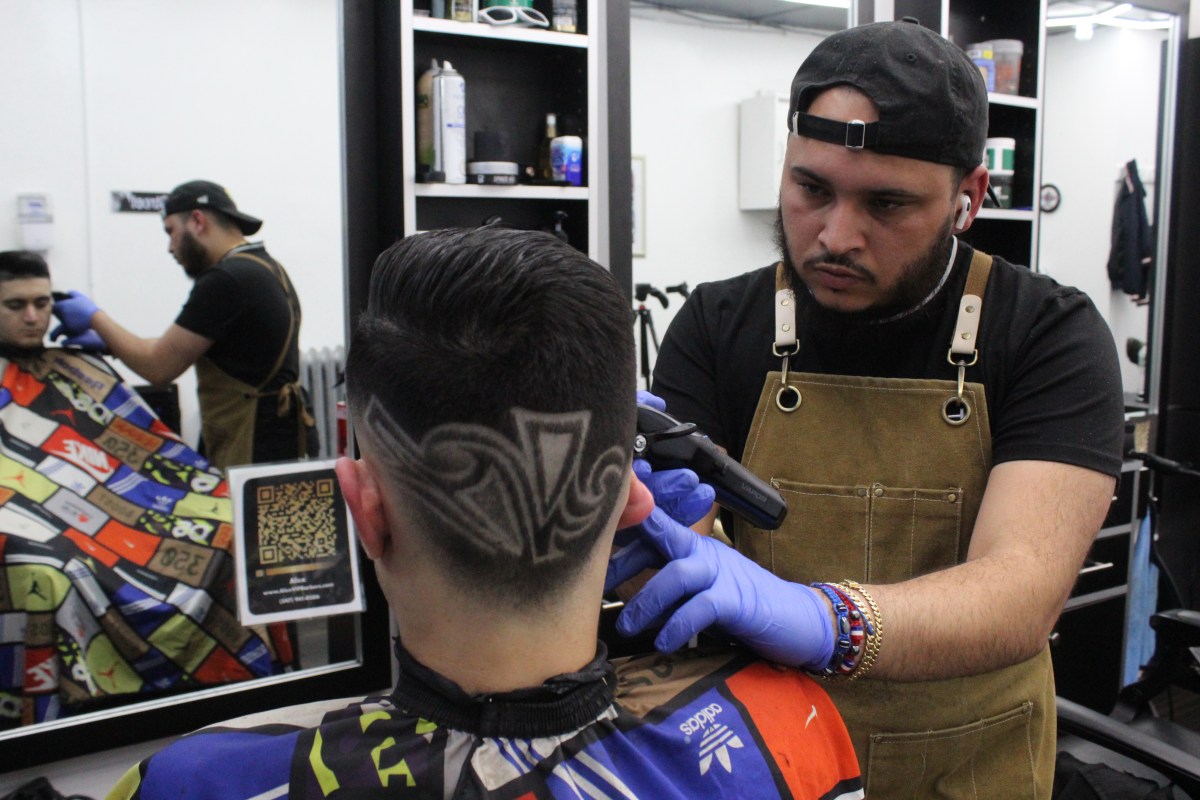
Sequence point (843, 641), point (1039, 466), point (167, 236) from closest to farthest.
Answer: point (843, 641) < point (1039, 466) < point (167, 236)

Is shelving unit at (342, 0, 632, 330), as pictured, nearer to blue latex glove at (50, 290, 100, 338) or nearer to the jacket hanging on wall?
blue latex glove at (50, 290, 100, 338)

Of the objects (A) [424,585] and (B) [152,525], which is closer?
(A) [424,585]

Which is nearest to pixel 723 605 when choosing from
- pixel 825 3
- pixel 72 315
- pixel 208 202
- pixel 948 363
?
pixel 948 363

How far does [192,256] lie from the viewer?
2.80m

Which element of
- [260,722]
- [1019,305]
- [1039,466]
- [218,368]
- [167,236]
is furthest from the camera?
[167,236]

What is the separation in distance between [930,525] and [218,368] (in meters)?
1.95

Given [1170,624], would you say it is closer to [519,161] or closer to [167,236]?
[519,161]

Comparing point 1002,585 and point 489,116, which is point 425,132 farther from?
point 1002,585

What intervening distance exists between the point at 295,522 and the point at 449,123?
1063 mm

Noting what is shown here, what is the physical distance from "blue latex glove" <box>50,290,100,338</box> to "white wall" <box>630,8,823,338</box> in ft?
10.3

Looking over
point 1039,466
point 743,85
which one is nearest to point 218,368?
point 1039,466

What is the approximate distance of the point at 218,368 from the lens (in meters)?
2.65

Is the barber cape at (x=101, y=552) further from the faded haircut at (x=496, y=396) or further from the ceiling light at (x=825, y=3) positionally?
the ceiling light at (x=825, y=3)

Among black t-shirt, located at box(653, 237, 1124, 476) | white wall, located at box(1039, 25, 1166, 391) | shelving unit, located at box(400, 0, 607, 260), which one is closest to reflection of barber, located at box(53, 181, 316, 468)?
shelving unit, located at box(400, 0, 607, 260)
